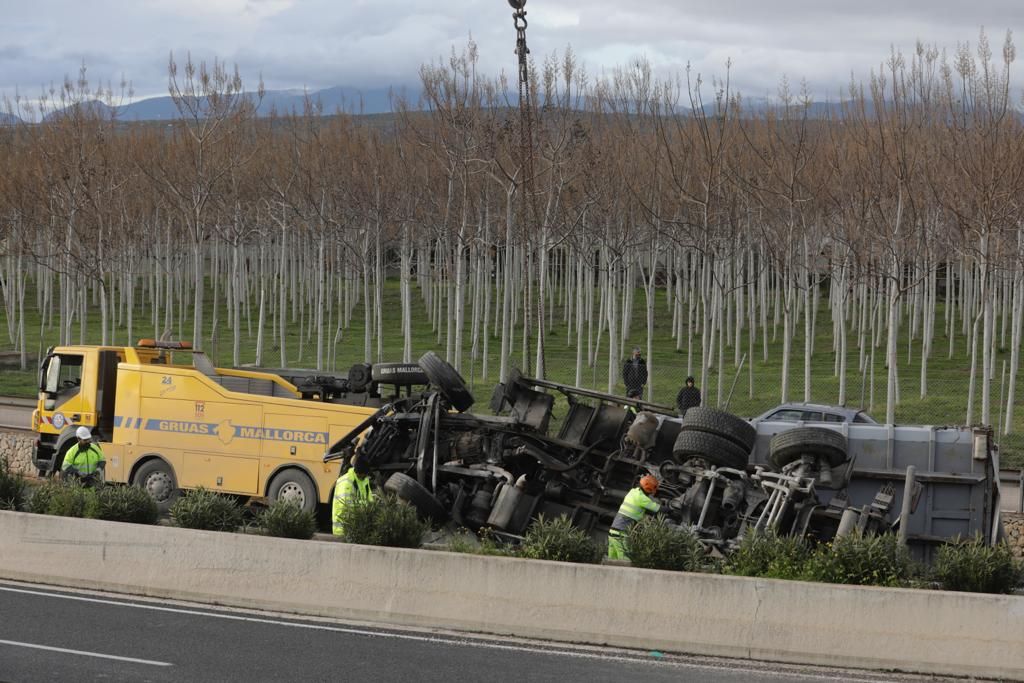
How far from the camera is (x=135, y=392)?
20.1 m

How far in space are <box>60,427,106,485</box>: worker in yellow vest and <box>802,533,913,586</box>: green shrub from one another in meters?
10.4

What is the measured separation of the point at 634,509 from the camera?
13.5 meters

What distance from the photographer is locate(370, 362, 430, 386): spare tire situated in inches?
773

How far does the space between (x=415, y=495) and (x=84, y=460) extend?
18.7ft

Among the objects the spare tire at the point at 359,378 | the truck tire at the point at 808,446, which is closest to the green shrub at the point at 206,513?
the truck tire at the point at 808,446

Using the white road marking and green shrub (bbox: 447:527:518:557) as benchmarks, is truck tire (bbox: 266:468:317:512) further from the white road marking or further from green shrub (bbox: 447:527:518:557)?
the white road marking

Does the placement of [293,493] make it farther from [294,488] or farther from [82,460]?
[82,460]

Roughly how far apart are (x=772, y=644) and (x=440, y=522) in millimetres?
5875

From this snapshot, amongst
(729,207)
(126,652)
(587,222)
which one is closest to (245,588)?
(126,652)

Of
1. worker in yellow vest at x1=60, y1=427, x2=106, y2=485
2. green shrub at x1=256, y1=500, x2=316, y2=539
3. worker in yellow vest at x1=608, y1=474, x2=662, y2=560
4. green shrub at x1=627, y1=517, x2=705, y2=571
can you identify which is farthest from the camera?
worker in yellow vest at x1=60, y1=427, x2=106, y2=485

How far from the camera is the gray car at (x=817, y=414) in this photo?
22.7 metres

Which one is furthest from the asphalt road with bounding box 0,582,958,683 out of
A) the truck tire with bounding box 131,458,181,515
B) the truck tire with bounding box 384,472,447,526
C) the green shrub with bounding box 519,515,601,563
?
the truck tire with bounding box 131,458,181,515

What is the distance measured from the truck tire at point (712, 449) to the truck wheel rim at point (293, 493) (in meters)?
6.34

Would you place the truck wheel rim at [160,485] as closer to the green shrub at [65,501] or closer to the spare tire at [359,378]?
the spare tire at [359,378]
